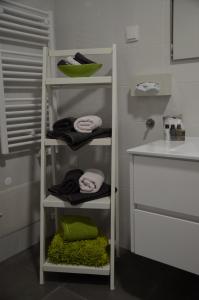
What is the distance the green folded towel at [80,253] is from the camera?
4.94ft

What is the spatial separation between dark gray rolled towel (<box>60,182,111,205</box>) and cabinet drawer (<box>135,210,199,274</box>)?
28cm

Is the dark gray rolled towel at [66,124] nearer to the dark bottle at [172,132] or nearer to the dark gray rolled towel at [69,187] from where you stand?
the dark gray rolled towel at [69,187]

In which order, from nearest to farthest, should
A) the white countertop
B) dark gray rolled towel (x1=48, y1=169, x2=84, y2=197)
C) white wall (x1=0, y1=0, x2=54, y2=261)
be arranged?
the white countertop < dark gray rolled towel (x1=48, y1=169, x2=84, y2=197) < white wall (x1=0, y1=0, x2=54, y2=261)

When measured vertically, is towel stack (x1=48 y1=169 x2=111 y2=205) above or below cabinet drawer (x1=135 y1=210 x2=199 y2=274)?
above

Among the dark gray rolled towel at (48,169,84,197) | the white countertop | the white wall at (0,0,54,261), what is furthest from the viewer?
the white wall at (0,0,54,261)

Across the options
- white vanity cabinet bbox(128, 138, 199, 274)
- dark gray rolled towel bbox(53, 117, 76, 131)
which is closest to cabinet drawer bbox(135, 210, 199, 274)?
white vanity cabinet bbox(128, 138, 199, 274)

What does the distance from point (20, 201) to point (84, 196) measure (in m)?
0.57

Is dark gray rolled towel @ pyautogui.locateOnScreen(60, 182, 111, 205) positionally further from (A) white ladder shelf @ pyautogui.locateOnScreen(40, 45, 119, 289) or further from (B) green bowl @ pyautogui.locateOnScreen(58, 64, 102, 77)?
(B) green bowl @ pyautogui.locateOnScreen(58, 64, 102, 77)

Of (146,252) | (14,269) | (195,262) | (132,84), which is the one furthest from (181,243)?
(14,269)

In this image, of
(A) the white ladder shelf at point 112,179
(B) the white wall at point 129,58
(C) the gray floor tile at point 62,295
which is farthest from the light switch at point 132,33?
(C) the gray floor tile at point 62,295

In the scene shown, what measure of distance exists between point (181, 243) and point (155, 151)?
1.32 feet

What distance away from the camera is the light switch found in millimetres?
1592

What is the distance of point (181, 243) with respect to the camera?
1166mm

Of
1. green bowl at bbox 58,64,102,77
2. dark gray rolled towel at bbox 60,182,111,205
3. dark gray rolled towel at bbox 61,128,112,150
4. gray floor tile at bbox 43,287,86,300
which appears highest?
green bowl at bbox 58,64,102,77
